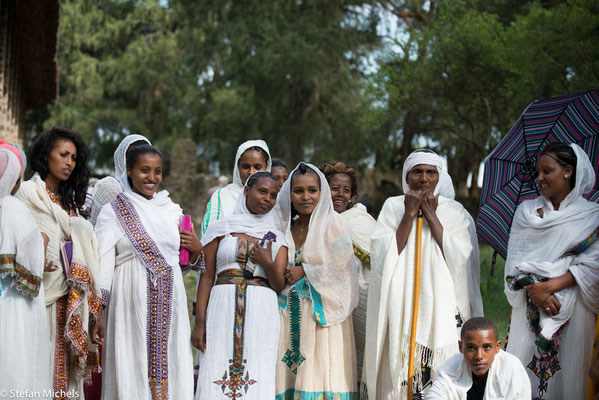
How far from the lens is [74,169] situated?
415cm

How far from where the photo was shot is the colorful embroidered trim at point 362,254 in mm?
4723

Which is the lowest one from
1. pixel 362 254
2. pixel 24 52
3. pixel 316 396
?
pixel 316 396

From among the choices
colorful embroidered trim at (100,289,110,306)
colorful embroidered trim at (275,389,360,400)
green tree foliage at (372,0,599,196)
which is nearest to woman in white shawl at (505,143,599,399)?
colorful embroidered trim at (275,389,360,400)

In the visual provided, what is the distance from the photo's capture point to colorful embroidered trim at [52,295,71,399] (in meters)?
3.80

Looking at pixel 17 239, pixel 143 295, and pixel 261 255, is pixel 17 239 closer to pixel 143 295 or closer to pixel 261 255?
pixel 143 295

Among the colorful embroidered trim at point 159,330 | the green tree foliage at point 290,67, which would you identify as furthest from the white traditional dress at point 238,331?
the green tree foliage at point 290,67

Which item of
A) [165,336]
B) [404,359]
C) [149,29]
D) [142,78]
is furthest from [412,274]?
[149,29]

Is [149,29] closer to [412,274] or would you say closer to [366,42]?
[366,42]

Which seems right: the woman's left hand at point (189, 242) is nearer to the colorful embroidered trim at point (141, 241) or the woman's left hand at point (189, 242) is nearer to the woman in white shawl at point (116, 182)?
the colorful embroidered trim at point (141, 241)

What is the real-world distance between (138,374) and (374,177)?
1939cm

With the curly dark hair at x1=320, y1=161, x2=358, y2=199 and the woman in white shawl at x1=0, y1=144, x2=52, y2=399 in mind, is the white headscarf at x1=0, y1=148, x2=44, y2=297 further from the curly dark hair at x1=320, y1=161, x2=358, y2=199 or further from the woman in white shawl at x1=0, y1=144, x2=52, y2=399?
the curly dark hair at x1=320, y1=161, x2=358, y2=199

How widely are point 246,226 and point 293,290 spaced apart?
1.75 feet

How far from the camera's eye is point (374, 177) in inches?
901

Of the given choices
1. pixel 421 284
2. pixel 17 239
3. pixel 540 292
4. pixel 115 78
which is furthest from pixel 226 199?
pixel 115 78
